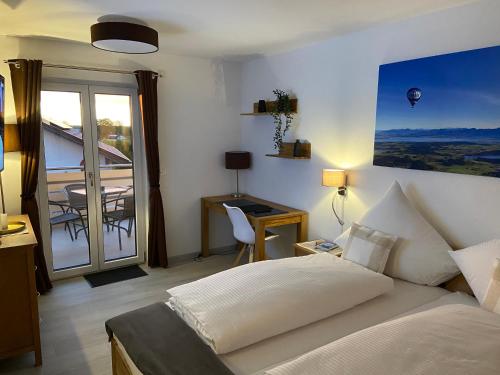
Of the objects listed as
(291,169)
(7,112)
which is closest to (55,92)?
(7,112)

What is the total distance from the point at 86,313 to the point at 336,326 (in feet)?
7.62

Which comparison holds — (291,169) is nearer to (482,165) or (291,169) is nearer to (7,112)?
(482,165)

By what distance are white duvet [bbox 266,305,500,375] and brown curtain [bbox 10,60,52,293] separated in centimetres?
298

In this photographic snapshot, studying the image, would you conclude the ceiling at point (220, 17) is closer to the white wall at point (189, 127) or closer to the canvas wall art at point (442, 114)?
the canvas wall art at point (442, 114)

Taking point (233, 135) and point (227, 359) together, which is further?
point (233, 135)

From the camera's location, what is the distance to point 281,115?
402 centimetres

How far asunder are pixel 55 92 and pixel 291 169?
257cm

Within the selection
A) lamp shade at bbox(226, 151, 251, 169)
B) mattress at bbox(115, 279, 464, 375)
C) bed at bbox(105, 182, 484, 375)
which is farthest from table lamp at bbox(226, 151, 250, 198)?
mattress at bbox(115, 279, 464, 375)

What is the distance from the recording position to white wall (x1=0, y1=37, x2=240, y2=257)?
4.00 meters

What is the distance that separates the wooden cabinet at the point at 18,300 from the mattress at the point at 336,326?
876 mm

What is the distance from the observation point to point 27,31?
3102 mm

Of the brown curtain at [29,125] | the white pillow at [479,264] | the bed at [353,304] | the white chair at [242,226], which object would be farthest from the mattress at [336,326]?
the brown curtain at [29,125]

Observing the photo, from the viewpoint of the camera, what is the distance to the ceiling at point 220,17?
2.45 meters

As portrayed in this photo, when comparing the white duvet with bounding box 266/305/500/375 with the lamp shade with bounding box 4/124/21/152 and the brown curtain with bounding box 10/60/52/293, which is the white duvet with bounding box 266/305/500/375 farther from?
the lamp shade with bounding box 4/124/21/152
